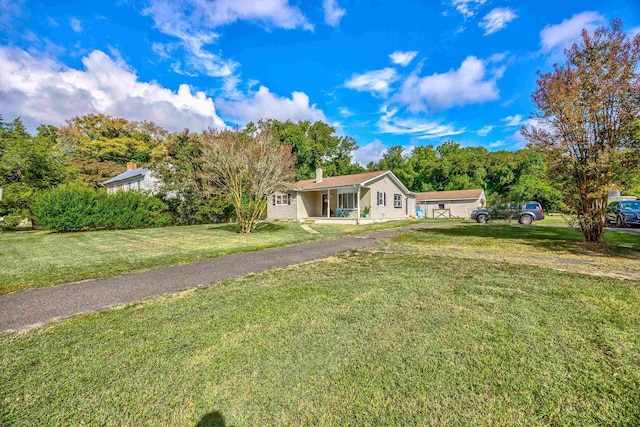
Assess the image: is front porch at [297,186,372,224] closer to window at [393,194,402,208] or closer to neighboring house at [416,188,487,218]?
window at [393,194,402,208]

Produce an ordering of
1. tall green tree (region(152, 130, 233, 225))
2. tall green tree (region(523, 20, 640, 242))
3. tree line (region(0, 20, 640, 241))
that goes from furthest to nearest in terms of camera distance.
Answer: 1. tall green tree (region(152, 130, 233, 225))
2. tree line (region(0, 20, 640, 241))
3. tall green tree (region(523, 20, 640, 242))

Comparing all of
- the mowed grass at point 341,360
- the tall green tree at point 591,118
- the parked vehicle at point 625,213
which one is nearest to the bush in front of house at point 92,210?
the mowed grass at point 341,360

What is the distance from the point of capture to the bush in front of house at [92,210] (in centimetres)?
1534

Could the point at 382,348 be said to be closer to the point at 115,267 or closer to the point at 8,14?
the point at 115,267

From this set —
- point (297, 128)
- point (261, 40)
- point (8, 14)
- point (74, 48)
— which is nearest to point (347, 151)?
point (297, 128)

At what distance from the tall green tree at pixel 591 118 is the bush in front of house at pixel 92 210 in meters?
21.7

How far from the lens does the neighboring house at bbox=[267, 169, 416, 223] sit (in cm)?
2075

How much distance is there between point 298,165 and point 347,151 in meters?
9.92

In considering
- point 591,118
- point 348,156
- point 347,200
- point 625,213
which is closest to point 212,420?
point 591,118

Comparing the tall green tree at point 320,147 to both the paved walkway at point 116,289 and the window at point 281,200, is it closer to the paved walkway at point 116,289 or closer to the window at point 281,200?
the window at point 281,200

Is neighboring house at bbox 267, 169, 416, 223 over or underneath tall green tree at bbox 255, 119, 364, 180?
underneath

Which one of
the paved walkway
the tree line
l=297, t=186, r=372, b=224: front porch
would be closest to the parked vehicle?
the tree line

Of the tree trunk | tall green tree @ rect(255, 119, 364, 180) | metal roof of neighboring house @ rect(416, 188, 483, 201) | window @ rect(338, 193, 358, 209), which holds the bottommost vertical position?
the tree trunk

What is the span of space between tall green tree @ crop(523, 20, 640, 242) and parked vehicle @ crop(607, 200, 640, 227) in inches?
379
